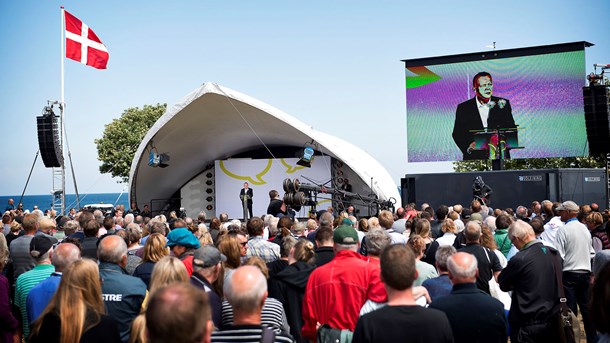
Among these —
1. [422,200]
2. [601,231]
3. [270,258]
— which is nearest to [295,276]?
[270,258]

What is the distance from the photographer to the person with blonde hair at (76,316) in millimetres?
3125

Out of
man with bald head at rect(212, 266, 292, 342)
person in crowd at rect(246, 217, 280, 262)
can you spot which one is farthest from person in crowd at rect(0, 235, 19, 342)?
man with bald head at rect(212, 266, 292, 342)

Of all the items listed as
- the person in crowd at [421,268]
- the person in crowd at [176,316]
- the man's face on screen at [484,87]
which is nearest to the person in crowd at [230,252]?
the person in crowd at [421,268]

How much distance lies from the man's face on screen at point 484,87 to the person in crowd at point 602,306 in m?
18.7

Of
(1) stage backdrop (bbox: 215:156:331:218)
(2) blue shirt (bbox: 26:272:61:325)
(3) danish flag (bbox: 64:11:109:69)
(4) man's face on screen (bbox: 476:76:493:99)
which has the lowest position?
(2) blue shirt (bbox: 26:272:61:325)

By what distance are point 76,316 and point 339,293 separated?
158 centimetres

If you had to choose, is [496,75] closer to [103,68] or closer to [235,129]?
[235,129]

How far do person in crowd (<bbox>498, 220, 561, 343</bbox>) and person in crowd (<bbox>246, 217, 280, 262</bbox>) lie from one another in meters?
2.11

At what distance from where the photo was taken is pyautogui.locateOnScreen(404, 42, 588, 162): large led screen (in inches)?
785

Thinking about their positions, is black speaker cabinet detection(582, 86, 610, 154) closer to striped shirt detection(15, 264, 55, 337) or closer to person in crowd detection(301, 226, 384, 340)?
person in crowd detection(301, 226, 384, 340)

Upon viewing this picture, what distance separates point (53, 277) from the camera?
412cm

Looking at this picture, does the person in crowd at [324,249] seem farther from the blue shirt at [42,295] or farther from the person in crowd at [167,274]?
the blue shirt at [42,295]

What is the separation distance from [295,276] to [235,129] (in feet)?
57.7

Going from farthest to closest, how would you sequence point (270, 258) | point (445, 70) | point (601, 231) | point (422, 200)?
point (445, 70) < point (422, 200) < point (601, 231) < point (270, 258)
